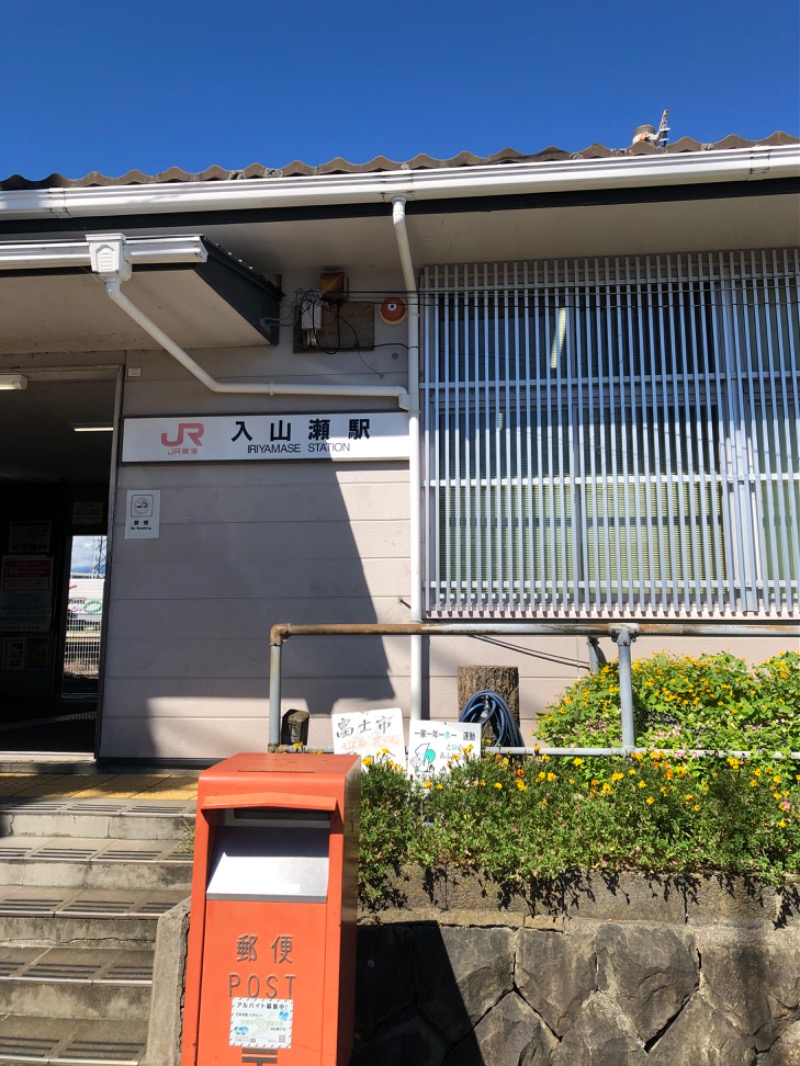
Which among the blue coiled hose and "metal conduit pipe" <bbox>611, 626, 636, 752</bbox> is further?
the blue coiled hose

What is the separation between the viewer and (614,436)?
242 inches

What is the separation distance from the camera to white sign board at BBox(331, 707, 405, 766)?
13.5 ft

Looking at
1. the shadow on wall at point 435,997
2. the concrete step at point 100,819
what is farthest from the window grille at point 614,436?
the shadow on wall at point 435,997

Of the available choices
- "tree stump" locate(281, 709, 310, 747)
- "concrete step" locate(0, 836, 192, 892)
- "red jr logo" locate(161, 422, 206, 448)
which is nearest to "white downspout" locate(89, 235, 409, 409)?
"red jr logo" locate(161, 422, 206, 448)

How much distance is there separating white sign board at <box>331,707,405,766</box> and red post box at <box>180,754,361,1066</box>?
4.75 feet

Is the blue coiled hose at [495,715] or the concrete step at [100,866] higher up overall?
the blue coiled hose at [495,715]

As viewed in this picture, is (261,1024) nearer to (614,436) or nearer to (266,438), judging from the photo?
(266,438)

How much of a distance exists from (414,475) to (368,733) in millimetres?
2500

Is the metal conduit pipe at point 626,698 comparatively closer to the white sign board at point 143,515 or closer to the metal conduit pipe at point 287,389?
the metal conduit pipe at point 287,389

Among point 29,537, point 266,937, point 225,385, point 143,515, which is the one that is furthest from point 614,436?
point 29,537

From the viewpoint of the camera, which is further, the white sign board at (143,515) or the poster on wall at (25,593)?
the poster on wall at (25,593)

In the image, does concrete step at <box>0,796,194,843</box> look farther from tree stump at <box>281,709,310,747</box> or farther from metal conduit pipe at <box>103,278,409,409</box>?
metal conduit pipe at <box>103,278,409,409</box>

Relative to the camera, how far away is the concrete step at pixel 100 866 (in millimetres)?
4176

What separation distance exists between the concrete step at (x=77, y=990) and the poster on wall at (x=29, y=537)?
34.0 ft
